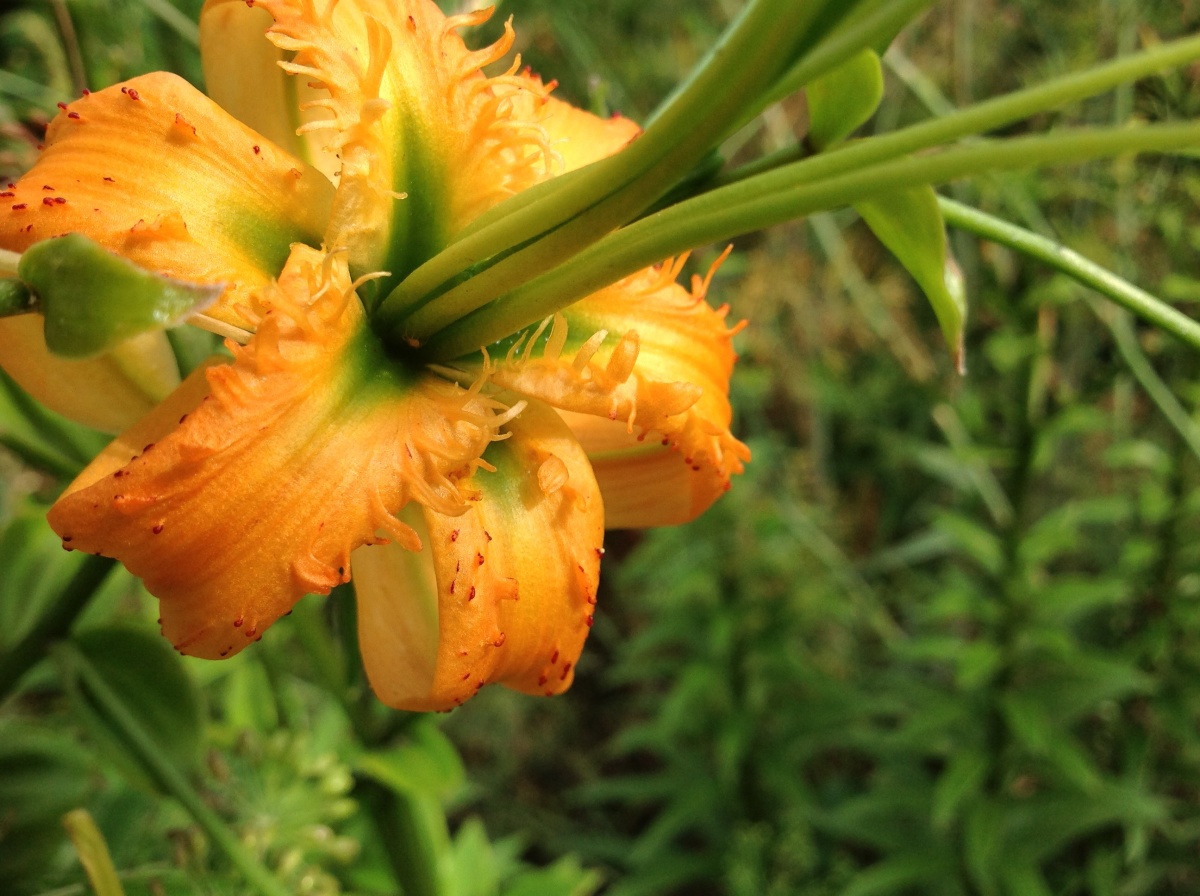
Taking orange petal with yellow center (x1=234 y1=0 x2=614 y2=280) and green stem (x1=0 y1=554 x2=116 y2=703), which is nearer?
orange petal with yellow center (x1=234 y1=0 x2=614 y2=280)

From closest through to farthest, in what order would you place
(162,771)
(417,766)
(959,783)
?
(162,771) < (417,766) < (959,783)

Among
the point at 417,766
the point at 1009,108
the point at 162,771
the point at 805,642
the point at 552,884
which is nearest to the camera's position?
the point at 1009,108

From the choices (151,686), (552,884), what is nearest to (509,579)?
(151,686)

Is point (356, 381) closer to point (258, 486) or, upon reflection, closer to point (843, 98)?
point (258, 486)

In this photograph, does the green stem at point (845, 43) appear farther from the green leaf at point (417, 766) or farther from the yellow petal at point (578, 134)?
the green leaf at point (417, 766)

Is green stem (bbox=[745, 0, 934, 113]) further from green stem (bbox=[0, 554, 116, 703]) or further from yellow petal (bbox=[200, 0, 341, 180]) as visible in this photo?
green stem (bbox=[0, 554, 116, 703])

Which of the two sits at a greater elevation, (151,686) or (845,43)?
(845,43)

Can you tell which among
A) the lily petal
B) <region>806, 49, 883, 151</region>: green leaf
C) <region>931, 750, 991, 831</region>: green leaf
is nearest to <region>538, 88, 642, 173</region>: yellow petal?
the lily petal
